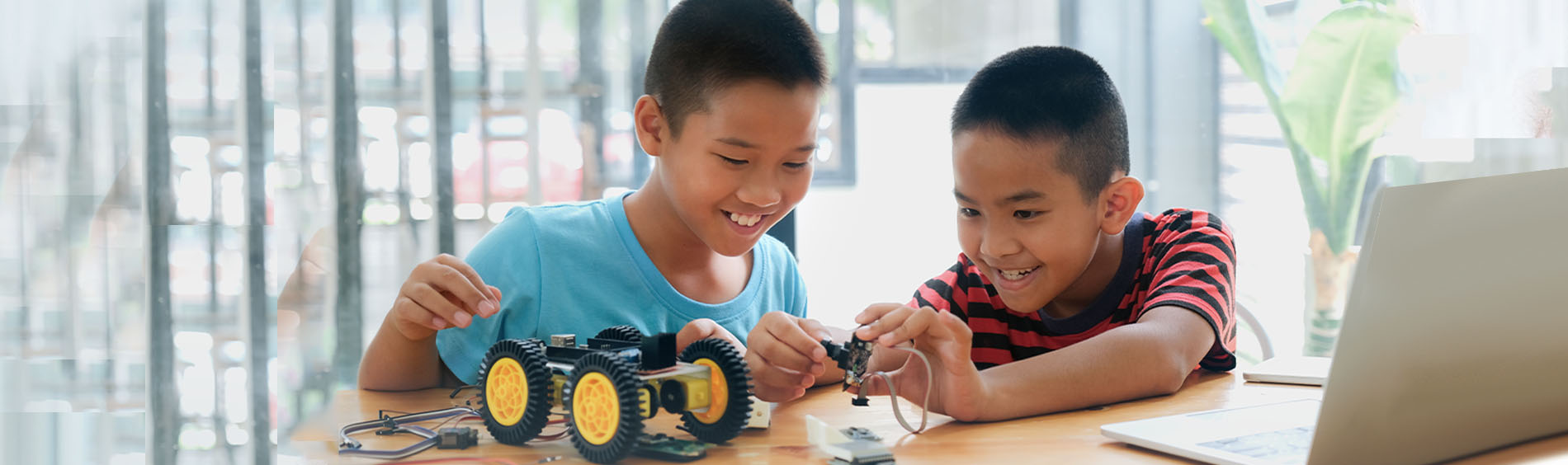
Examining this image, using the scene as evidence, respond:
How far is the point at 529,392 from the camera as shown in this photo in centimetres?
75

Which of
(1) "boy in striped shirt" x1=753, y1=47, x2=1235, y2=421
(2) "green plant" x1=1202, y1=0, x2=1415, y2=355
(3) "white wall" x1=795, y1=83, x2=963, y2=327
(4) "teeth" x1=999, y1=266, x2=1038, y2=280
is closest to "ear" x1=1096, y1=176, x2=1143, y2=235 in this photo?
(1) "boy in striped shirt" x1=753, y1=47, x2=1235, y2=421

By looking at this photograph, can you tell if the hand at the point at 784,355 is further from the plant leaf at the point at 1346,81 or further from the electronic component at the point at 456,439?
the plant leaf at the point at 1346,81

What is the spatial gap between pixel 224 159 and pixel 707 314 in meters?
1.13

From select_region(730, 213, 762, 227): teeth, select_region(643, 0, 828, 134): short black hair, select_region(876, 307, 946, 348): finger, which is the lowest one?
select_region(876, 307, 946, 348): finger

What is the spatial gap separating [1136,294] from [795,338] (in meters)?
0.50

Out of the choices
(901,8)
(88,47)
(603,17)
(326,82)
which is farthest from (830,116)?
(88,47)

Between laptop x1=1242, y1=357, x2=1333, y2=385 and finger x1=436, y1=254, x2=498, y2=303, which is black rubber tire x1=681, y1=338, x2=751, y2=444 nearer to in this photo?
finger x1=436, y1=254, x2=498, y2=303

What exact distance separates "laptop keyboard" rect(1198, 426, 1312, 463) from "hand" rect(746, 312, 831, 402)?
0.31 metres

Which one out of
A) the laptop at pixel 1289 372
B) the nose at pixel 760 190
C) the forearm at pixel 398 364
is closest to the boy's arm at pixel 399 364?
the forearm at pixel 398 364

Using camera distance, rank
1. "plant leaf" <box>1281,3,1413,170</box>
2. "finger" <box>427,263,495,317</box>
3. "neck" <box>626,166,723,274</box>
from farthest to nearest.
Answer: "plant leaf" <box>1281,3,1413,170</box>, "neck" <box>626,166,723,274</box>, "finger" <box>427,263,495,317</box>

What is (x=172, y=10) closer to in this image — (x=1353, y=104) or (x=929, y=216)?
(x=929, y=216)

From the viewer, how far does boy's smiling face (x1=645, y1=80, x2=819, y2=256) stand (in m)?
1.11

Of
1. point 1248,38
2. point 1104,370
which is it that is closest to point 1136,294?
point 1104,370

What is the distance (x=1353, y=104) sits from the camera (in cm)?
272
